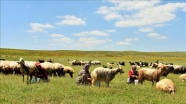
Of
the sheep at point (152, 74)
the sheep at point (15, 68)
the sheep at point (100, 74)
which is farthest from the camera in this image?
the sheep at point (15, 68)

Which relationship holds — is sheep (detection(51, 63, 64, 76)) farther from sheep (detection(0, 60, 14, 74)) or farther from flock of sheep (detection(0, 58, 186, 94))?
sheep (detection(0, 60, 14, 74))

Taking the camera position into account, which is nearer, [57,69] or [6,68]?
[6,68]

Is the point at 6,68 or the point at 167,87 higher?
the point at 6,68

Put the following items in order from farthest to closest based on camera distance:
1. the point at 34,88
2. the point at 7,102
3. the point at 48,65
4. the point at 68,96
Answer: the point at 48,65
the point at 34,88
the point at 68,96
the point at 7,102

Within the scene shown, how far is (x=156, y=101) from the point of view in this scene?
1359cm

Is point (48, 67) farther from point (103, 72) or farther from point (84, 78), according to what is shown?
point (103, 72)

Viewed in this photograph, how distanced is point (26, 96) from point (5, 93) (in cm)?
155

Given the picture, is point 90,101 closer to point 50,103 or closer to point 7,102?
point 50,103

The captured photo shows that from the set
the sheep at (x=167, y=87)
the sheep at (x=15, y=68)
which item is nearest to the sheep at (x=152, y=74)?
the sheep at (x=167, y=87)

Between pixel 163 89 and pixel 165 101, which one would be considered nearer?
pixel 165 101

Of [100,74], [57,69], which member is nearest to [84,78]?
[100,74]

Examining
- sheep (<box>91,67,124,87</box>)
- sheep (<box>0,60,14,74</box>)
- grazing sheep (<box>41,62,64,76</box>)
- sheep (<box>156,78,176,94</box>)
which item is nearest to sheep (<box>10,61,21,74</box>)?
sheep (<box>0,60,14,74</box>)

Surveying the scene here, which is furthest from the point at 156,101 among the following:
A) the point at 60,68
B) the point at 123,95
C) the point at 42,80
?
the point at 60,68

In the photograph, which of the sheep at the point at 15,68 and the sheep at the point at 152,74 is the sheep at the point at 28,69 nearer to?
the sheep at the point at 15,68
